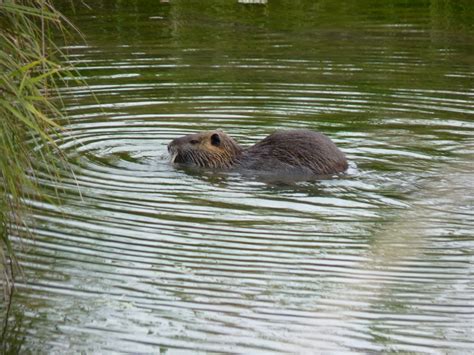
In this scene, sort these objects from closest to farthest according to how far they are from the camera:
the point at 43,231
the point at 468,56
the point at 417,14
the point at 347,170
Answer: the point at 43,231
the point at 347,170
the point at 468,56
the point at 417,14

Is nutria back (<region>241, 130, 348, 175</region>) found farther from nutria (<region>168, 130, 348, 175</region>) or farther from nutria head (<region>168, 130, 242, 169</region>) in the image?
nutria head (<region>168, 130, 242, 169</region>)

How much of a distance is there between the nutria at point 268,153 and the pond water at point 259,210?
A: 0.56ft

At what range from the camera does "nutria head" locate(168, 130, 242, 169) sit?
9.13 meters

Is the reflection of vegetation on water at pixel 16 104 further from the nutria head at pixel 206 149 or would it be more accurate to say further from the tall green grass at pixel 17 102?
the nutria head at pixel 206 149

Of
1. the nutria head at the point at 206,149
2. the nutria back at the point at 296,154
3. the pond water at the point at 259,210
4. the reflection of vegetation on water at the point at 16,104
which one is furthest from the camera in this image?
the nutria head at the point at 206,149

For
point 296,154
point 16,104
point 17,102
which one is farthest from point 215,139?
point 17,102

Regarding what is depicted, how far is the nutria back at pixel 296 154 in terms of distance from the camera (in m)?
8.67

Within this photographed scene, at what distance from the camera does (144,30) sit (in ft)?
48.0

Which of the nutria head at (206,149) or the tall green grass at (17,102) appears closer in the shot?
the tall green grass at (17,102)

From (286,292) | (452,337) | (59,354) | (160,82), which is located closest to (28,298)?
(59,354)

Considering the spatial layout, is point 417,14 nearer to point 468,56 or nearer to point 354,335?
point 468,56

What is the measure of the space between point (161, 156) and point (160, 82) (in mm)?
2754

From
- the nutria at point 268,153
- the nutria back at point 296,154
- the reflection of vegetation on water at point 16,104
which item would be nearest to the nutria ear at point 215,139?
the nutria at point 268,153

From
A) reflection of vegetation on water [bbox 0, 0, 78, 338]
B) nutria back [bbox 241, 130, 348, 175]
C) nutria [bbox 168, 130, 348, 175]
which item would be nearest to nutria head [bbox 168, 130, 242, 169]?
nutria [bbox 168, 130, 348, 175]
